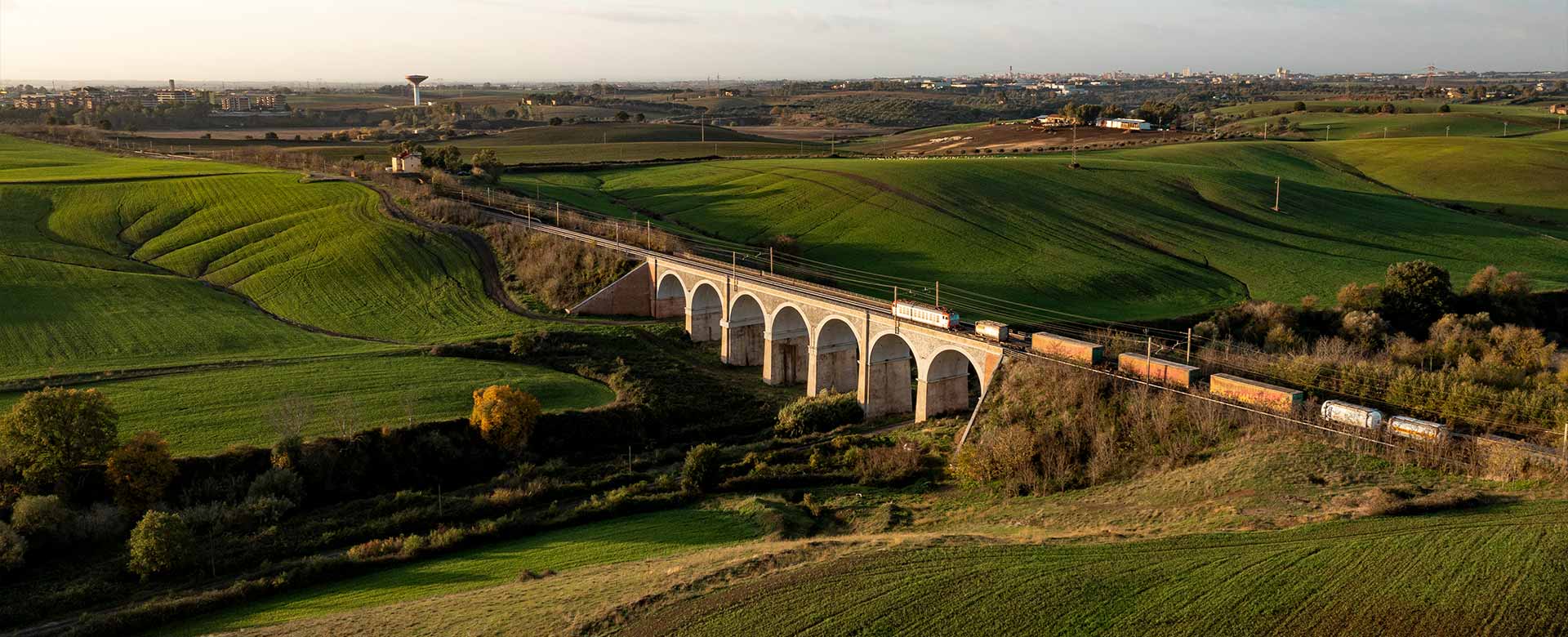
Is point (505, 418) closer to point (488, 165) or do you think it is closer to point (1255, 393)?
point (1255, 393)

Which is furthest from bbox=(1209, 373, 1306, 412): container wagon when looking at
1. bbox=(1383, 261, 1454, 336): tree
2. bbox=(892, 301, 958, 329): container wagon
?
bbox=(1383, 261, 1454, 336): tree

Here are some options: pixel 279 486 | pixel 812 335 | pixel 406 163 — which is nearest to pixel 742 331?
pixel 812 335

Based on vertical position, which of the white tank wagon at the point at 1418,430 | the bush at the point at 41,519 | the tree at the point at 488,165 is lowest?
the bush at the point at 41,519

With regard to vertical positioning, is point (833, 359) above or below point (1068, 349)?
below

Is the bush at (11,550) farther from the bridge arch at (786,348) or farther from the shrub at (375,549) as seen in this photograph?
the bridge arch at (786,348)

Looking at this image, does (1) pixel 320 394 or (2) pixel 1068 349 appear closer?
(2) pixel 1068 349

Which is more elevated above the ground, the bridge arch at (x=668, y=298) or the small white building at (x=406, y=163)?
the small white building at (x=406, y=163)

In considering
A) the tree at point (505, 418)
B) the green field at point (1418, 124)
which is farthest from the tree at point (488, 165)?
the green field at point (1418, 124)
